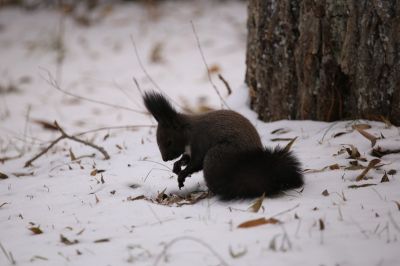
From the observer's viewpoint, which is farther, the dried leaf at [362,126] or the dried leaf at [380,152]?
the dried leaf at [362,126]

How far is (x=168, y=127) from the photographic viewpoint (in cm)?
373

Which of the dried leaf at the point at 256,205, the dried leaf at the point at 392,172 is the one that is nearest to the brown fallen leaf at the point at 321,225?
the dried leaf at the point at 256,205

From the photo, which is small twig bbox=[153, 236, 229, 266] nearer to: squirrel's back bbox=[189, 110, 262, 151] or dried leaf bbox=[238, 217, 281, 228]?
dried leaf bbox=[238, 217, 281, 228]

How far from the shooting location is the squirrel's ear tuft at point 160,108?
362 centimetres

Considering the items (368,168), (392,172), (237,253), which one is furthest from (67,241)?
(392,172)

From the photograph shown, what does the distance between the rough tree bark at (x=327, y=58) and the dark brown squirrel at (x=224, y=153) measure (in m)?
0.95

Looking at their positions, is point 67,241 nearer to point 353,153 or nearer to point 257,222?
point 257,222

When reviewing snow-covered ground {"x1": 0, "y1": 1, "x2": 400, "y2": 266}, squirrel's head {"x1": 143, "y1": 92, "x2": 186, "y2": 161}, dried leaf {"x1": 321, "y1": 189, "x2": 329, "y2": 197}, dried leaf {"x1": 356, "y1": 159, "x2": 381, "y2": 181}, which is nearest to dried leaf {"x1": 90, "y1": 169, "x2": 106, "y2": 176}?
snow-covered ground {"x1": 0, "y1": 1, "x2": 400, "y2": 266}

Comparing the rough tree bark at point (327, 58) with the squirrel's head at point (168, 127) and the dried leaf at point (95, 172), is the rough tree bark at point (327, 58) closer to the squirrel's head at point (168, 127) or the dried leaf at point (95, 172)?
the squirrel's head at point (168, 127)

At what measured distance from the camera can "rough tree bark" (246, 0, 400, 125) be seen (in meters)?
3.86

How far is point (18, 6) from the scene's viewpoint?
11438mm

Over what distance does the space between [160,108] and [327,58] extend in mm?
1472

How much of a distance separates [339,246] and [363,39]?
2043 mm

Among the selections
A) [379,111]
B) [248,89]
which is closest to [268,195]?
[379,111]
